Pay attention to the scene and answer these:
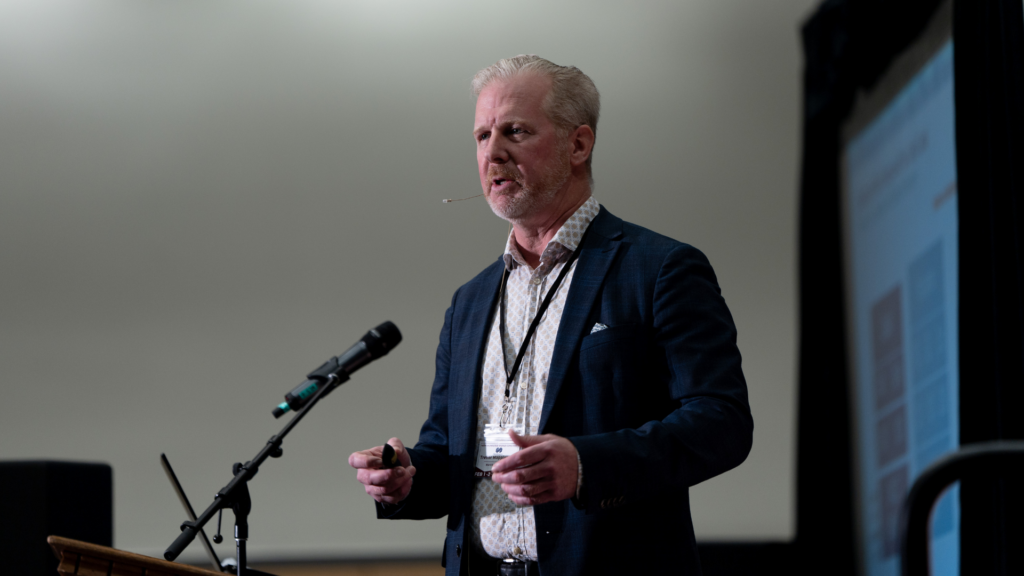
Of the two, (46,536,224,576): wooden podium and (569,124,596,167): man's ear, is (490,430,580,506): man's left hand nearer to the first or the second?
(46,536,224,576): wooden podium

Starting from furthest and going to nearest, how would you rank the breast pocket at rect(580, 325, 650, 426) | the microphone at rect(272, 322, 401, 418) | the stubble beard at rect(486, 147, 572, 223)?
the microphone at rect(272, 322, 401, 418)
the stubble beard at rect(486, 147, 572, 223)
the breast pocket at rect(580, 325, 650, 426)

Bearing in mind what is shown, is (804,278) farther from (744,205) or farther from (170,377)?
(170,377)

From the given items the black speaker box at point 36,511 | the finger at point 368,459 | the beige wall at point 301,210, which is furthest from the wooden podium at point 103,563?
the beige wall at point 301,210

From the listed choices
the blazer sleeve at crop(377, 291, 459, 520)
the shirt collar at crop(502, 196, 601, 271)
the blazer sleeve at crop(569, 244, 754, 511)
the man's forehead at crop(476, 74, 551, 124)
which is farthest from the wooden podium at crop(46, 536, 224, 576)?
the man's forehead at crop(476, 74, 551, 124)

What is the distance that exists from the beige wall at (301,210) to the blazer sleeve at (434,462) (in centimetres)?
247

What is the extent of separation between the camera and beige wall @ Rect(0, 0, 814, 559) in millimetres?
4297

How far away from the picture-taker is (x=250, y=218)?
4.48m

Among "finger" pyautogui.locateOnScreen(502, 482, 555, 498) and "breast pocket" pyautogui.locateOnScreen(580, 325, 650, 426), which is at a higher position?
"breast pocket" pyautogui.locateOnScreen(580, 325, 650, 426)

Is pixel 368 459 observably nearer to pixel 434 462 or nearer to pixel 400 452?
pixel 400 452

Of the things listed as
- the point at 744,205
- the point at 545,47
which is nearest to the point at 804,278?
the point at 744,205

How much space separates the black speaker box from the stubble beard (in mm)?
1439

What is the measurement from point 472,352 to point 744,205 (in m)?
3.21

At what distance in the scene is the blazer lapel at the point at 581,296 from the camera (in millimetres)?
1583

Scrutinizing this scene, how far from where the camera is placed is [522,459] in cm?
128
